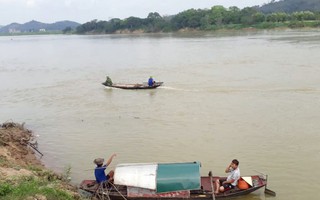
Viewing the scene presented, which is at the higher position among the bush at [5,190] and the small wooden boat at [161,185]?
the bush at [5,190]

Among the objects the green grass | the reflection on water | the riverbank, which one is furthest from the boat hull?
the green grass

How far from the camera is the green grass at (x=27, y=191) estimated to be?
8.58 m

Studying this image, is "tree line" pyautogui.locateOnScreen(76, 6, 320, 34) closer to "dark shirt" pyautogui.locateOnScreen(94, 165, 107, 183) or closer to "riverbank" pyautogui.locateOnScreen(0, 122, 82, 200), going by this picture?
"riverbank" pyautogui.locateOnScreen(0, 122, 82, 200)

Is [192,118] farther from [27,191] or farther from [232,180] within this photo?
[27,191]

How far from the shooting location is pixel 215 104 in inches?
889

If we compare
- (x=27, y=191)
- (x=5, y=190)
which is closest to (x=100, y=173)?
(x=27, y=191)

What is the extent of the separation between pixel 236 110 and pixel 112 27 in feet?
438

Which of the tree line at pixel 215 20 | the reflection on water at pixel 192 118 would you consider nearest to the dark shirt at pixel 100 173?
the reflection on water at pixel 192 118

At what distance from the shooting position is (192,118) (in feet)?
64.7

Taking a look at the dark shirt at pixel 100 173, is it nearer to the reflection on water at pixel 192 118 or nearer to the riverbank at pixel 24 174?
the riverbank at pixel 24 174

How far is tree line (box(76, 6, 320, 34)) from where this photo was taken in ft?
324

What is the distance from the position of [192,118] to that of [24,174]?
10253mm

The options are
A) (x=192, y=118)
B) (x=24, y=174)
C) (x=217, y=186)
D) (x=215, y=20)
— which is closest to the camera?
(x=217, y=186)

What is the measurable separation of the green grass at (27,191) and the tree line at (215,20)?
91.9 m
